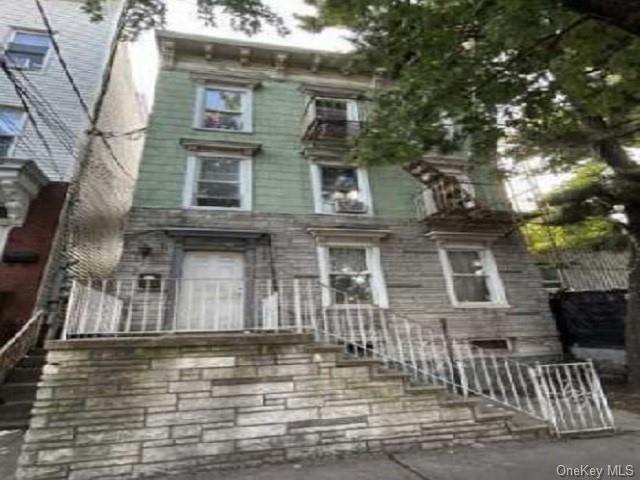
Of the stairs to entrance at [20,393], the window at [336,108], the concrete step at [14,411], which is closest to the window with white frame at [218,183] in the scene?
the window at [336,108]

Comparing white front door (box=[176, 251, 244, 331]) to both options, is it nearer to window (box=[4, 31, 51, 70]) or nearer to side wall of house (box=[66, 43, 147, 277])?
side wall of house (box=[66, 43, 147, 277])

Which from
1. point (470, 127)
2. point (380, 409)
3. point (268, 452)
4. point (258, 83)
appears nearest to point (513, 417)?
point (380, 409)

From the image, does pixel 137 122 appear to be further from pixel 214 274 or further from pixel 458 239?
pixel 458 239

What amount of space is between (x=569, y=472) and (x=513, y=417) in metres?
1.49

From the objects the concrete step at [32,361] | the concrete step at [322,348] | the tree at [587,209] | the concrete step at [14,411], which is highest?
the tree at [587,209]

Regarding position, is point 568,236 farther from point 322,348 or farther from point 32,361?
point 32,361

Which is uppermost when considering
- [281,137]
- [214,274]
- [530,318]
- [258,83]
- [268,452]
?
[258,83]

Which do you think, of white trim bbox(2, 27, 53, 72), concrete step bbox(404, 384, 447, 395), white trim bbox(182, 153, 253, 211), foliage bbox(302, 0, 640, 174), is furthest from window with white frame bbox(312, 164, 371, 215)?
white trim bbox(2, 27, 53, 72)

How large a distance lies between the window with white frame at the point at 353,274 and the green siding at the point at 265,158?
1227 mm

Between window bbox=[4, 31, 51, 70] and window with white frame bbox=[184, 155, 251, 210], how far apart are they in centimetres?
528

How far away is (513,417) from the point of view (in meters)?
5.20

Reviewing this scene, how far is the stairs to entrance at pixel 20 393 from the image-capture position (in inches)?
199

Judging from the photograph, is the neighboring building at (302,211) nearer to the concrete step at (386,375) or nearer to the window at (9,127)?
the window at (9,127)

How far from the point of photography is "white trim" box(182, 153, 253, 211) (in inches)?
335
